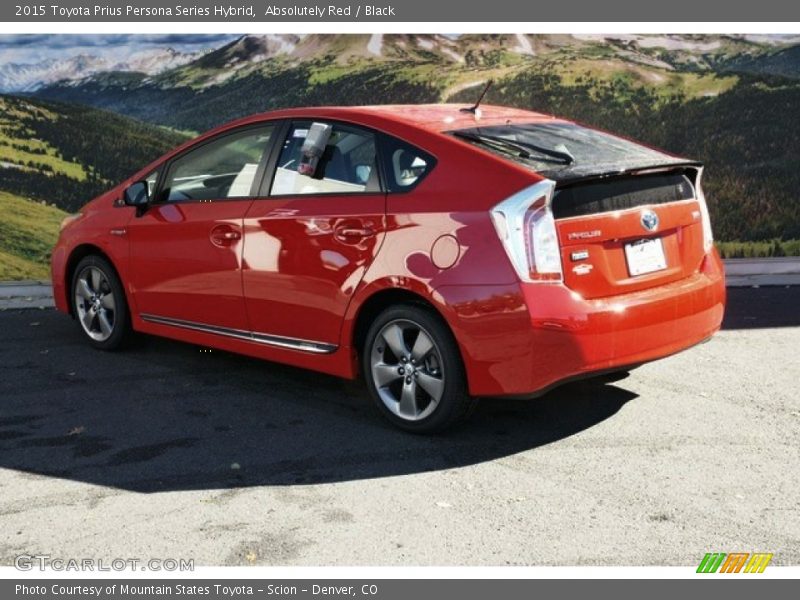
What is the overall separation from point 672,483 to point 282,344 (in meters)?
2.34

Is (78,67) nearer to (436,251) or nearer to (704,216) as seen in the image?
(436,251)

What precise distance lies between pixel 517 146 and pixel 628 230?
692mm

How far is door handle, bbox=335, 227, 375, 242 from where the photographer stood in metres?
A: 5.59

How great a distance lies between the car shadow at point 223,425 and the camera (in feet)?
16.9

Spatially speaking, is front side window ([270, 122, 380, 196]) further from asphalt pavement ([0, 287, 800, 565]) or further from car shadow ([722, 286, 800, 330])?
car shadow ([722, 286, 800, 330])

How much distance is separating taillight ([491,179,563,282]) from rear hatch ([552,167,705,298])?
0.07 meters

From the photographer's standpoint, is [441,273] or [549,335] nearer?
[549,335]

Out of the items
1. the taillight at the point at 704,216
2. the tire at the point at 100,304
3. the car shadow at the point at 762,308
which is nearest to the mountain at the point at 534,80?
the car shadow at the point at 762,308

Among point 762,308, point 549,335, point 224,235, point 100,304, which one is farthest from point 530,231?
point 762,308

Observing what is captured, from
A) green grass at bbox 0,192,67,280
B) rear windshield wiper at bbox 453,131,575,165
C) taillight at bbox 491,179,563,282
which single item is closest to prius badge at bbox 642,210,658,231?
rear windshield wiper at bbox 453,131,575,165

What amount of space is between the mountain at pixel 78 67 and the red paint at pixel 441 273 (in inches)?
Result: 251

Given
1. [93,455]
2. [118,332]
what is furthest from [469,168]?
[118,332]

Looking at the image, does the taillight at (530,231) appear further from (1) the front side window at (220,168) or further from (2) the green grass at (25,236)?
(2) the green grass at (25,236)

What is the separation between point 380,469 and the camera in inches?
202
